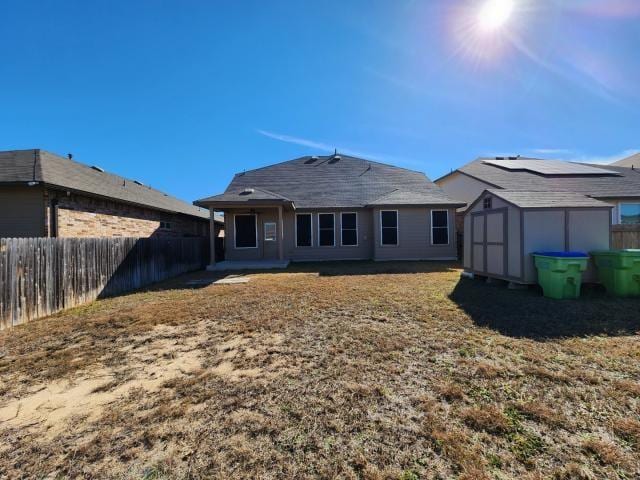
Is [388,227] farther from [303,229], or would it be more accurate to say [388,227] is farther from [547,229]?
[547,229]

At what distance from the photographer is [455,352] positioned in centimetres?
355

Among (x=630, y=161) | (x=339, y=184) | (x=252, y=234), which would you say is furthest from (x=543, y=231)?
(x=630, y=161)

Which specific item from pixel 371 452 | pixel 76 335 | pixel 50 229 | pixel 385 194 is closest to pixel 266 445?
pixel 371 452

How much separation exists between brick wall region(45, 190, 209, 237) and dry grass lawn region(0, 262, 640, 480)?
19.2 ft

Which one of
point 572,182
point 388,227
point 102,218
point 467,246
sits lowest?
point 467,246

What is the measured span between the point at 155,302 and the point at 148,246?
11.7 feet

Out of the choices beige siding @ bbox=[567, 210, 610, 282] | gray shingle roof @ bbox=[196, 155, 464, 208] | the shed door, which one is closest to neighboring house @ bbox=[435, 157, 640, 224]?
gray shingle roof @ bbox=[196, 155, 464, 208]

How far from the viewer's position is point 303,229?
14.0 m

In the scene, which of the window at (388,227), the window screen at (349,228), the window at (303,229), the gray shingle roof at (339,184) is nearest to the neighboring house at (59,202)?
the gray shingle roof at (339,184)

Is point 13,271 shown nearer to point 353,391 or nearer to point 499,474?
point 353,391

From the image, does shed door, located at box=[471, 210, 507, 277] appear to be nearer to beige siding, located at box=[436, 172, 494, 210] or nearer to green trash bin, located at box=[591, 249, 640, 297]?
green trash bin, located at box=[591, 249, 640, 297]

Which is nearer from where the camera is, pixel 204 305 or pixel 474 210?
pixel 204 305

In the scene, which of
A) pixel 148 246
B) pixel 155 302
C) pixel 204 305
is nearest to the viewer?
pixel 204 305

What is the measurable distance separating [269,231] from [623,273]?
11728 mm
